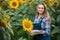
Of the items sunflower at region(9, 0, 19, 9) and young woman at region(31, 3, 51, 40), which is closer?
young woman at region(31, 3, 51, 40)

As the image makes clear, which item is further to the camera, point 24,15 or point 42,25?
point 24,15

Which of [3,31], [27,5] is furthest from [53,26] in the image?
[3,31]

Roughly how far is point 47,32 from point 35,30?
0.20 meters

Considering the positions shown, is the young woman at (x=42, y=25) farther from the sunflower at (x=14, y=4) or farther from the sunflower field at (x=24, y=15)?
the sunflower at (x=14, y=4)

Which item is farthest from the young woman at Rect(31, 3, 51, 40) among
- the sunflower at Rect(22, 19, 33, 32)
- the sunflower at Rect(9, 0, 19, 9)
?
the sunflower at Rect(9, 0, 19, 9)

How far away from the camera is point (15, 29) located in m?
3.77

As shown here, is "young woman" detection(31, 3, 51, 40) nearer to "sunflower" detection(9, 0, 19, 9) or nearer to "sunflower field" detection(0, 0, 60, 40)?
"sunflower field" detection(0, 0, 60, 40)

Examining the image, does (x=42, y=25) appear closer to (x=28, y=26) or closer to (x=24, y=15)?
(x=28, y=26)

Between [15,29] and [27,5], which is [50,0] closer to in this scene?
[27,5]

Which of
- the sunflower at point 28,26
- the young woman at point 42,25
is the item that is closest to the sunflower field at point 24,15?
the sunflower at point 28,26

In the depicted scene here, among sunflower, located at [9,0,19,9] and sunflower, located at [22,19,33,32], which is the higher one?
sunflower, located at [9,0,19,9]

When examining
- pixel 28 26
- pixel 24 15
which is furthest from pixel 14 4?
pixel 28 26

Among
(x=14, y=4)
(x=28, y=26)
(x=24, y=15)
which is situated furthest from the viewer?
(x=14, y=4)

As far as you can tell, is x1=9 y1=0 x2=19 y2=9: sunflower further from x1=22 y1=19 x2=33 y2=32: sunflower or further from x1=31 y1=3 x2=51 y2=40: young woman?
x1=22 y1=19 x2=33 y2=32: sunflower
